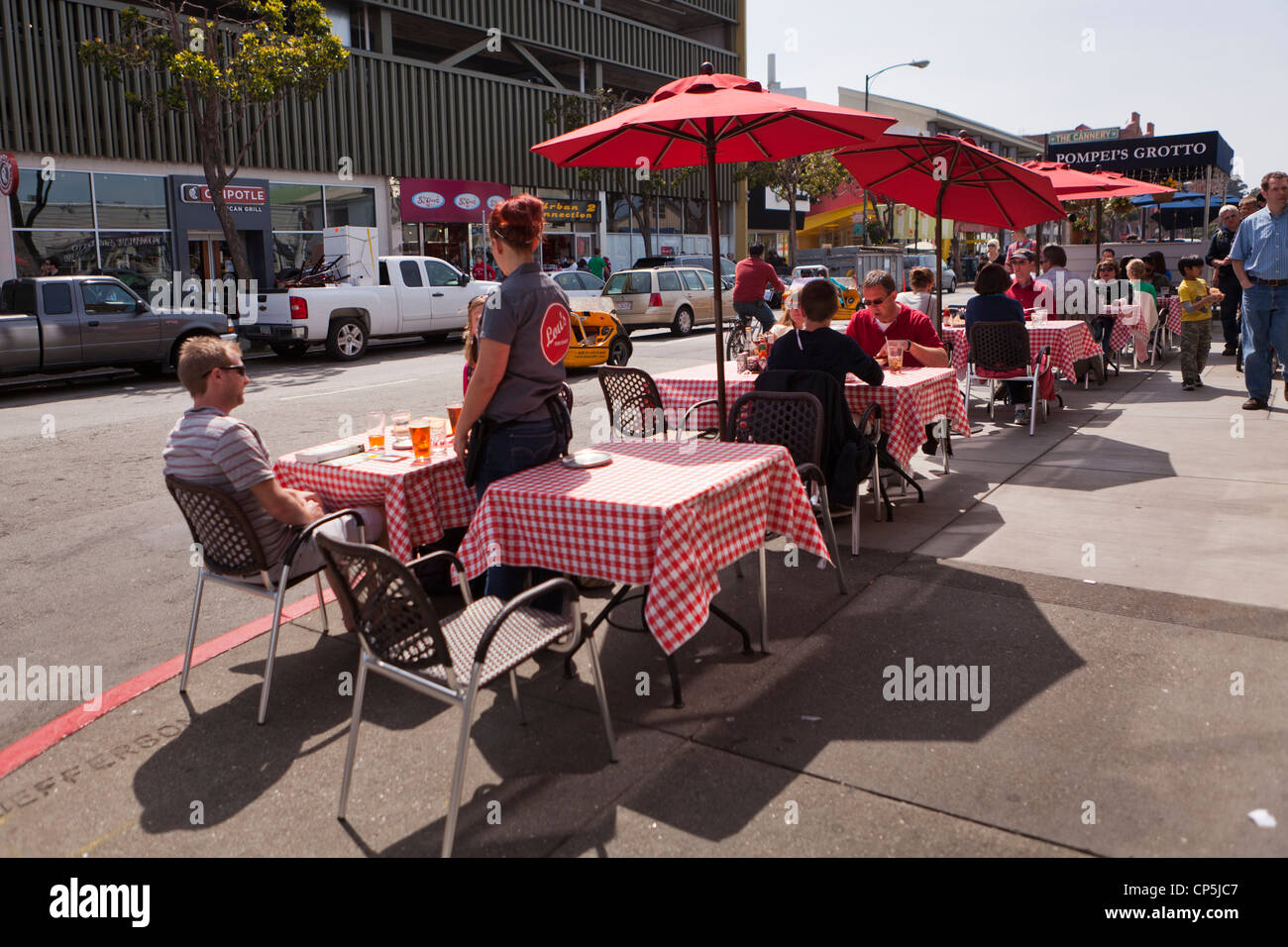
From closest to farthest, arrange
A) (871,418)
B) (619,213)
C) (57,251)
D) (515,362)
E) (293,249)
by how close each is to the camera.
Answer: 1. (515,362)
2. (871,418)
3. (57,251)
4. (293,249)
5. (619,213)

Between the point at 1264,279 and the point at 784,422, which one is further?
the point at 1264,279

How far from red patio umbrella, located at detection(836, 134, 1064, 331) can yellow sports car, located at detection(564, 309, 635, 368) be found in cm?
606

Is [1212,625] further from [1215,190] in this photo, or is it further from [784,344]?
[1215,190]

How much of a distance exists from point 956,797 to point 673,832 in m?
0.93

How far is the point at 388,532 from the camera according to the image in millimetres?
4562

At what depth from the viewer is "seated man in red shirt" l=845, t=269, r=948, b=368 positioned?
24.7 ft

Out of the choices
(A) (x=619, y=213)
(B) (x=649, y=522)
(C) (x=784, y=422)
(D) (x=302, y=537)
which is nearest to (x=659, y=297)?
A: (A) (x=619, y=213)

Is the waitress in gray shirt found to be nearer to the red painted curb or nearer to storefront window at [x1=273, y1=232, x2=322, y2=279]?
the red painted curb

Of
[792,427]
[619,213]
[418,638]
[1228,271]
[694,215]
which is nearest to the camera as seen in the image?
[418,638]

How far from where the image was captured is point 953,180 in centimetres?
1011

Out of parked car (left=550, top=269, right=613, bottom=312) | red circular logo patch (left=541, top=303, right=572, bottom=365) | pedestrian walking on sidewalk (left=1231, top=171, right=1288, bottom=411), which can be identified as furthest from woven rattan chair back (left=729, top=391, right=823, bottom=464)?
parked car (left=550, top=269, right=613, bottom=312)

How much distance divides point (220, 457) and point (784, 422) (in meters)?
2.87

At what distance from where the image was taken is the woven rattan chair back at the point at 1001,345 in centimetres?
945

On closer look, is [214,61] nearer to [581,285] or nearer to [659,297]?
[581,285]
